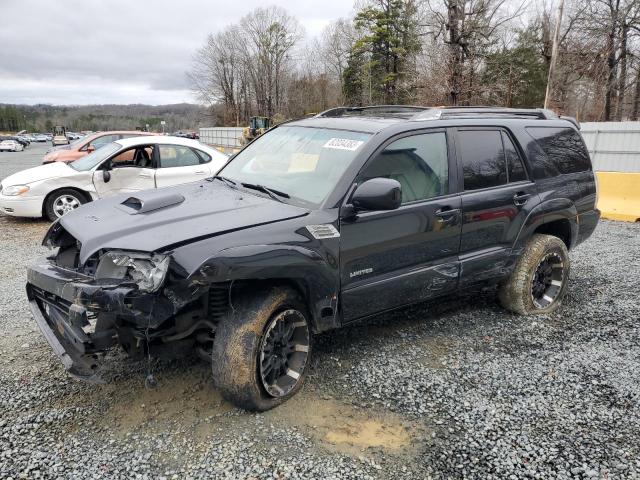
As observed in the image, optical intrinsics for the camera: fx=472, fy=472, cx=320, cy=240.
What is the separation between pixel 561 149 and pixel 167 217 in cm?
380

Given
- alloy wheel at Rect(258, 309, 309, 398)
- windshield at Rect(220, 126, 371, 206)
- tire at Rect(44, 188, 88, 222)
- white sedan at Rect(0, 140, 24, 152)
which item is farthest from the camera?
white sedan at Rect(0, 140, 24, 152)

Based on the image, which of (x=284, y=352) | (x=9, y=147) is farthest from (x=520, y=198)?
(x=9, y=147)

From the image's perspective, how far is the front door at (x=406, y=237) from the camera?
3254 millimetres

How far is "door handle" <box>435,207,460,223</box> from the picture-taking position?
3639 millimetres

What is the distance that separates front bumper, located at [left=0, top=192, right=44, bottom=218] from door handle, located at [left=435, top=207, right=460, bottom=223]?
746 cm

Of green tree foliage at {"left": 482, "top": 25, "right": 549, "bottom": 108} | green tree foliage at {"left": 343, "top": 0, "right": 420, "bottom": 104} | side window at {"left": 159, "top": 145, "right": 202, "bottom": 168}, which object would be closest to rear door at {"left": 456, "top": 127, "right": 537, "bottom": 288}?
side window at {"left": 159, "top": 145, "right": 202, "bottom": 168}

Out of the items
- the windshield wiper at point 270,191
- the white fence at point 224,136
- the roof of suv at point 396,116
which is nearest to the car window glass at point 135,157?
the roof of suv at point 396,116

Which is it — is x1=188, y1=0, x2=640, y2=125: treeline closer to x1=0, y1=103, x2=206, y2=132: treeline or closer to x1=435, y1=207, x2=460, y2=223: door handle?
x1=435, y1=207, x2=460, y2=223: door handle

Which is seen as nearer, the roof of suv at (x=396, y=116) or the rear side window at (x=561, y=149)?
the roof of suv at (x=396, y=116)

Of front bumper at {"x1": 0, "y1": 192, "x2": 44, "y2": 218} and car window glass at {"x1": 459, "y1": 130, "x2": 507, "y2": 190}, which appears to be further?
front bumper at {"x1": 0, "y1": 192, "x2": 44, "y2": 218}

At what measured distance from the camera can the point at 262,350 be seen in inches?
112

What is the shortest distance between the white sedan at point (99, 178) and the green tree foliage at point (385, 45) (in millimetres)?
36609

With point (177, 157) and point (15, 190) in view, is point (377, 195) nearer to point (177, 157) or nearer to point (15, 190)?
point (177, 157)

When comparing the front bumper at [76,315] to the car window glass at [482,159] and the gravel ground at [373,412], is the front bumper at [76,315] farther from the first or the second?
the car window glass at [482,159]
